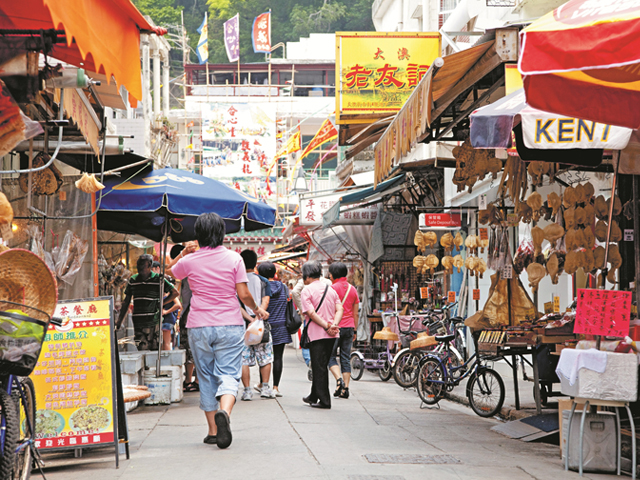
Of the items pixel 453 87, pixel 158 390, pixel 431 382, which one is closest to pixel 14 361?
pixel 158 390

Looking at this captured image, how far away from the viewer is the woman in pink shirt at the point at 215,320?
6707 mm

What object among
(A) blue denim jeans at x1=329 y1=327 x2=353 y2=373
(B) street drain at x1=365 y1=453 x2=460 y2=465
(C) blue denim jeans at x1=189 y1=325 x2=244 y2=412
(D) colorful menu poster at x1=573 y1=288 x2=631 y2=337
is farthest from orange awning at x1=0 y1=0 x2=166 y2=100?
(A) blue denim jeans at x1=329 y1=327 x2=353 y2=373

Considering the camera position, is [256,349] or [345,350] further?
[345,350]

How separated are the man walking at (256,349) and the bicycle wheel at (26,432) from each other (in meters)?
4.81

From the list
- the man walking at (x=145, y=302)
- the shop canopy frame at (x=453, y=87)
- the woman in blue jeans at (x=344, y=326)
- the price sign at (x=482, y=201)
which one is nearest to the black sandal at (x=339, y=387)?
the woman in blue jeans at (x=344, y=326)

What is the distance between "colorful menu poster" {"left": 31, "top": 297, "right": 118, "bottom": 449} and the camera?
604 cm

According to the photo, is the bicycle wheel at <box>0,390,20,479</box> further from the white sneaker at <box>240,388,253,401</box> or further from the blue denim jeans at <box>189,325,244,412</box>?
the white sneaker at <box>240,388,253,401</box>

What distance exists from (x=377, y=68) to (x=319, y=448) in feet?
26.3

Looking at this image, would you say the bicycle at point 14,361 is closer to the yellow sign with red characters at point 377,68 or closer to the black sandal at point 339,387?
the black sandal at point 339,387

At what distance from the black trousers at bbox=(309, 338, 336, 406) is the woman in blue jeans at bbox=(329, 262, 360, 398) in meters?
1.06

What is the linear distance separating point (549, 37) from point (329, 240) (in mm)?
16685

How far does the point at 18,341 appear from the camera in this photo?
14.5 feet

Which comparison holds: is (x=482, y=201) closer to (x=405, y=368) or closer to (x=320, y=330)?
(x=405, y=368)

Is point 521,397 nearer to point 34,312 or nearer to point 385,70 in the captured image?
point 385,70
